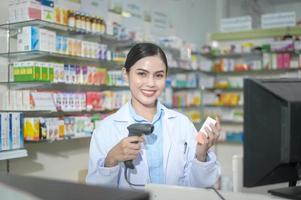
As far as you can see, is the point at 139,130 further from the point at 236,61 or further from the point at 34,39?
the point at 236,61

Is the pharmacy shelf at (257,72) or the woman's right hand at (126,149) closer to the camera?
the woman's right hand at (126,149)

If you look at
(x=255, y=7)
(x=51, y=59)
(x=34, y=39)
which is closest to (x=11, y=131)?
(x=34, y=39)

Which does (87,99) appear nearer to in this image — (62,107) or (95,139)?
(62,107)

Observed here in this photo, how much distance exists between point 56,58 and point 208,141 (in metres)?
2.39

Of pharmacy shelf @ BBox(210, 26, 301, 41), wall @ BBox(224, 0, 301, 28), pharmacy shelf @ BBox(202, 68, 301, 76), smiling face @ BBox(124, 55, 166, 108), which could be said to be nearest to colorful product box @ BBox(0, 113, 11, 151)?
smiling face @ BBox(124, 55, 166, 108)

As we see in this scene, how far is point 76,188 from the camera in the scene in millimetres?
448

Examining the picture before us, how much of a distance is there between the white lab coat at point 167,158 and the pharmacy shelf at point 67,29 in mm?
1714

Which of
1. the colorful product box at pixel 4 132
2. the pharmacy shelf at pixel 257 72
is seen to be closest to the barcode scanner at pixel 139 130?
the colorful product box at pixel 4 132

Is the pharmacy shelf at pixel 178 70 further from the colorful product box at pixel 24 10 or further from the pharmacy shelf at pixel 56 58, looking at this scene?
the colorful product box at pixel 24 10

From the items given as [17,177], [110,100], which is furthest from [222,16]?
[17,177]

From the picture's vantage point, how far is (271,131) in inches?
42.8

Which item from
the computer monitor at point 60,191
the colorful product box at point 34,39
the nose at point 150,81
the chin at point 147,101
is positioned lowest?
the computer monitor at point 60,191

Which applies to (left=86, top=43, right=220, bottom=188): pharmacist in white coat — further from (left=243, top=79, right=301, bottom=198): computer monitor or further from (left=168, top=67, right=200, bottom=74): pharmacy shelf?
(left=168, top=67, right=200, bottom=74): pharmacy shelf

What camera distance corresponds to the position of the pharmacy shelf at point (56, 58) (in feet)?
10.1
